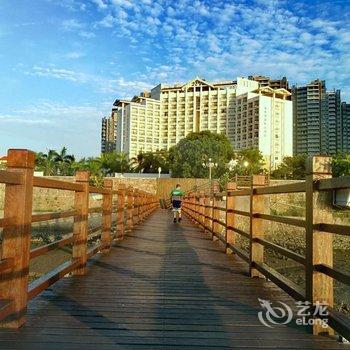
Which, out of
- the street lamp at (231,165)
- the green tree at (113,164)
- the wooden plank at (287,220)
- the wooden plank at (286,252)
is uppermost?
the green tree at (113,164)

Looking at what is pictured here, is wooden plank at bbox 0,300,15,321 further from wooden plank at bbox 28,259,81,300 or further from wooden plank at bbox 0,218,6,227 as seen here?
wooden plank at bbox 0,218,6,227

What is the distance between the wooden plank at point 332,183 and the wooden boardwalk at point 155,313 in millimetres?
1032

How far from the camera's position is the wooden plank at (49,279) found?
12.6 ft

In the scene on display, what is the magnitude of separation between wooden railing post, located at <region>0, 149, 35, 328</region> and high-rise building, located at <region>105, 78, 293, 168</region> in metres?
119

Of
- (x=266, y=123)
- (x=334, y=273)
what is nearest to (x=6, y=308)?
(x=334, y=273)

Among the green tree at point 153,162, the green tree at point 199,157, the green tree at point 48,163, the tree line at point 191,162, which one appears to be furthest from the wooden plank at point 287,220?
the green tree at point 153,162

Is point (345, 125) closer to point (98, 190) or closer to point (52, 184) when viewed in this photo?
point (98, 190)

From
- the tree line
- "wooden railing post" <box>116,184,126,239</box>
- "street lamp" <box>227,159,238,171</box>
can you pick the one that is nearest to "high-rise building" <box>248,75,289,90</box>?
the tree line

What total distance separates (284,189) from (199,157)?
63610 millimetres

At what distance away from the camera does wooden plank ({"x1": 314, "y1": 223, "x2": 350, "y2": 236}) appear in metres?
2.90

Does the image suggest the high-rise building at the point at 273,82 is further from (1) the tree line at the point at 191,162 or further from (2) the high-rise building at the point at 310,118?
(1) the tree line at the point at 191,162

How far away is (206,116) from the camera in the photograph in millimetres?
132500

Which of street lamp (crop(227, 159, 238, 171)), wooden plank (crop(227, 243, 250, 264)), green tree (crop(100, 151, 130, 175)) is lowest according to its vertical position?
wooden plank (crop(227, 243, 250, 264))

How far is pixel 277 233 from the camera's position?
32.7m
